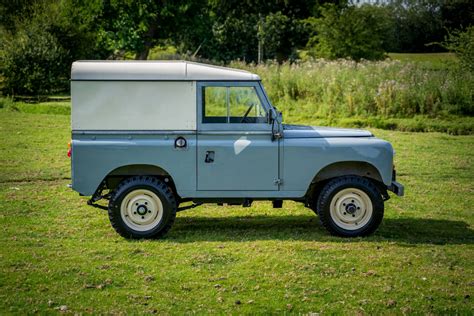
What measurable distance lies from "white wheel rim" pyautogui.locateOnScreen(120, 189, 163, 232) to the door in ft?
2.02

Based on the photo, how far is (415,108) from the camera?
2252 cm

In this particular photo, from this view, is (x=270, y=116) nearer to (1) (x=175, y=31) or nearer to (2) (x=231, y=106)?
(2) (x=231, y=106)

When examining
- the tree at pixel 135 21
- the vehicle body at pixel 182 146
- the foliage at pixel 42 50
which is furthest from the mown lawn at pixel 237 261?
the tree at pixel 135 21

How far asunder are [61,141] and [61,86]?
19132mm

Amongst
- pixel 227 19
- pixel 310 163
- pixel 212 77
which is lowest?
pixel 310 163

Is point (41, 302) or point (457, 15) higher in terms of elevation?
point (457, 15)

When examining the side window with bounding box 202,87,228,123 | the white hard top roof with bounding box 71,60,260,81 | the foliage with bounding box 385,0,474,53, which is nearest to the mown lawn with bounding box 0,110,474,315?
the side window with bounding box 202,87,228,123

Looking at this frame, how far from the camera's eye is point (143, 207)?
905 centimetres

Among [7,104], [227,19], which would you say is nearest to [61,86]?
[7,104]

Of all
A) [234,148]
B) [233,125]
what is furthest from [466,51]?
[234,148]

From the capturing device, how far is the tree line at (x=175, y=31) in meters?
34.8

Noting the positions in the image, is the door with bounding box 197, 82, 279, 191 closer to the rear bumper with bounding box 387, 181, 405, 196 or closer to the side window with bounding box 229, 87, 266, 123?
the side window with bounding box 229, 87, 266, 123

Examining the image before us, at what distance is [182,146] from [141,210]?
0.95 m

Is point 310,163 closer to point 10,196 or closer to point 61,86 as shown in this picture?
point 10,196
